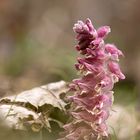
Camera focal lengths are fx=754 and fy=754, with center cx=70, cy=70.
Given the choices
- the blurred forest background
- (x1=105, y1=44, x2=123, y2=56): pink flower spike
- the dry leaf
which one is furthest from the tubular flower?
the blurred forest background

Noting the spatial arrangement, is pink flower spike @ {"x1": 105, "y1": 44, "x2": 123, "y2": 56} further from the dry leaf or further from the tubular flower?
the dry leaf

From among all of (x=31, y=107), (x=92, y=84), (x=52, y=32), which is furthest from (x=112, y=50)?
(x=52, y=32)

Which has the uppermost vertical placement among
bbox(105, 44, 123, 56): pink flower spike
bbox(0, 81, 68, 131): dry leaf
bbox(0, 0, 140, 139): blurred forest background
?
bbox(0, 0, 140, 139): blurred forest background

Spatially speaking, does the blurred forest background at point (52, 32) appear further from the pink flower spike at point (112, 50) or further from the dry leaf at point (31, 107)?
the pink flower spike at point (112, 50)

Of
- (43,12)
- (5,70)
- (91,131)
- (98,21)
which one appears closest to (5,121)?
(91,131)

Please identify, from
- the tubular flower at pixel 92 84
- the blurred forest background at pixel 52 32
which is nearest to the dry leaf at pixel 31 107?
the tubular flower at pixel 92 84

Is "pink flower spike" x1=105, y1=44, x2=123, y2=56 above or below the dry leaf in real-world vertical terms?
above

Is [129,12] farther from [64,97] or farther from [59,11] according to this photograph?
[64,97]
